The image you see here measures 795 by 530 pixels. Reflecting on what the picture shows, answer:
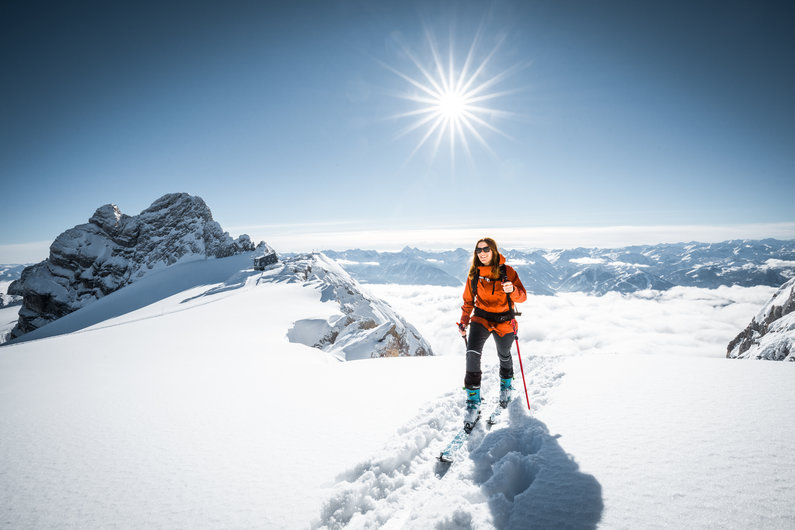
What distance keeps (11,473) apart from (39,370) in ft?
24.1

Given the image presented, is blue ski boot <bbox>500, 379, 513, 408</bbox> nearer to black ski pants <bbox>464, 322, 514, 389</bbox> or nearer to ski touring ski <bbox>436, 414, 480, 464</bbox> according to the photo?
black ski pants <bbox>464, 322, 514, 389</bbox>

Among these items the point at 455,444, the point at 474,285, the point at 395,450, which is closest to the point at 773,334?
the point at 474,285

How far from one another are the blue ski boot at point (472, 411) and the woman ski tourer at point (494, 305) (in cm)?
37

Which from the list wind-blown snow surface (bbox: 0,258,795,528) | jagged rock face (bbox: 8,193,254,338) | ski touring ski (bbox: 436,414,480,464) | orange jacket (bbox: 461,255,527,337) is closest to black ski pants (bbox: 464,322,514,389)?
orange jacket (bbox: 461,255,527,337)

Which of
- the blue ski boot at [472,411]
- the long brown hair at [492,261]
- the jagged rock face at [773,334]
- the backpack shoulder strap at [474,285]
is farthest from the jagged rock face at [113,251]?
the jagged rock face at [773,334]

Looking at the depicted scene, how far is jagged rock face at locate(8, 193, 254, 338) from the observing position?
72500 mm

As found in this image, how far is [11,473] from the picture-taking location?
375 cm

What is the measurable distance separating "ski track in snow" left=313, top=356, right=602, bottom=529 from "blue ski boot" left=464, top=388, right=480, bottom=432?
142 mm

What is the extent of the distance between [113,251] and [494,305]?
10565 cm

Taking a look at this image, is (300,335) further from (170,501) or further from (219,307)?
(170,501)

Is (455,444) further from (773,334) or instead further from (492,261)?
(773,334)

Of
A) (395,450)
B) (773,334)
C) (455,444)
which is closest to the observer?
(395,450)

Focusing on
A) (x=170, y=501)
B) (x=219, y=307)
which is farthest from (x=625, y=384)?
(x=219, y=307)

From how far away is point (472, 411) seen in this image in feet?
18.2
